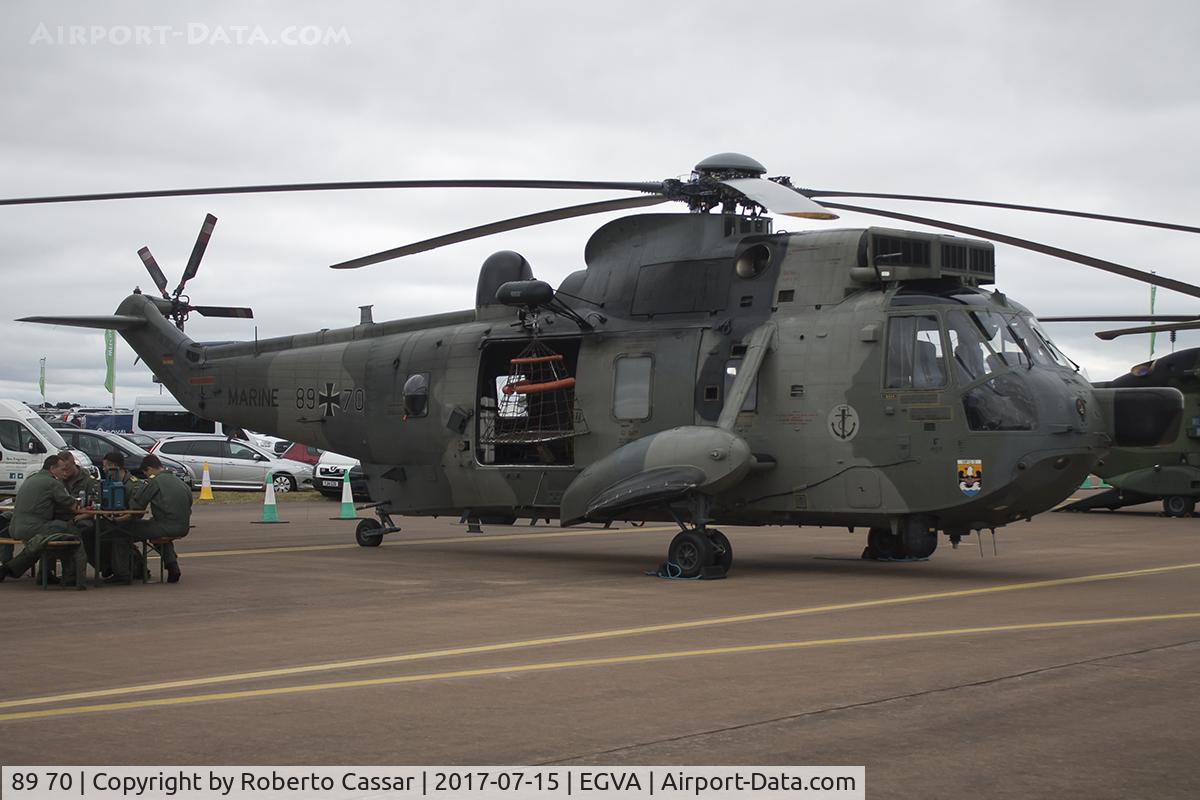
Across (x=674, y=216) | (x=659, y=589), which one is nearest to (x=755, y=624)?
(x=659, y=589)

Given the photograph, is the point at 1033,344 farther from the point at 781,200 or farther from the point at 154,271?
the point at 154,271

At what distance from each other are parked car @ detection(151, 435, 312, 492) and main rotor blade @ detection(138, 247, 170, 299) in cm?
1477

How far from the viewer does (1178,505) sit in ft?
89.4

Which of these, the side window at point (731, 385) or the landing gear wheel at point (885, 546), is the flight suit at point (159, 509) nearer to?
the side window at point (731, 385)

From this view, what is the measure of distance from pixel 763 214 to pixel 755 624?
23.4 ft

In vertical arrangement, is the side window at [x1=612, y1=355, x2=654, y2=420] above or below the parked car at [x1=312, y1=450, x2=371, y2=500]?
above

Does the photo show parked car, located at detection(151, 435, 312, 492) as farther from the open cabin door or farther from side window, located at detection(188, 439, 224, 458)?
the open cabin door

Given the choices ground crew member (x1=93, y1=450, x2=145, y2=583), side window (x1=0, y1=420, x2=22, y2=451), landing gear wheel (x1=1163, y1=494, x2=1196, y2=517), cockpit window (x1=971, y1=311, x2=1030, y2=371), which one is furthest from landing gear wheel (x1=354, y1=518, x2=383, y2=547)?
landing gear wheel (x1=1163, y1=494, x2=1196, y2=517)

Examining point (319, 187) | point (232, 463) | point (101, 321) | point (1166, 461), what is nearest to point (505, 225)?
point (319, 187)

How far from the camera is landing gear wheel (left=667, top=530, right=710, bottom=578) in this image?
14711 mm

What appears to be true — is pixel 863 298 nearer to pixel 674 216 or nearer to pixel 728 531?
pixel 674 216

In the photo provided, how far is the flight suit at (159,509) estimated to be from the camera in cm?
1421

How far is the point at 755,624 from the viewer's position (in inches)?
436

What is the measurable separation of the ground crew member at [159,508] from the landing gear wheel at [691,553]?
17.6ft
